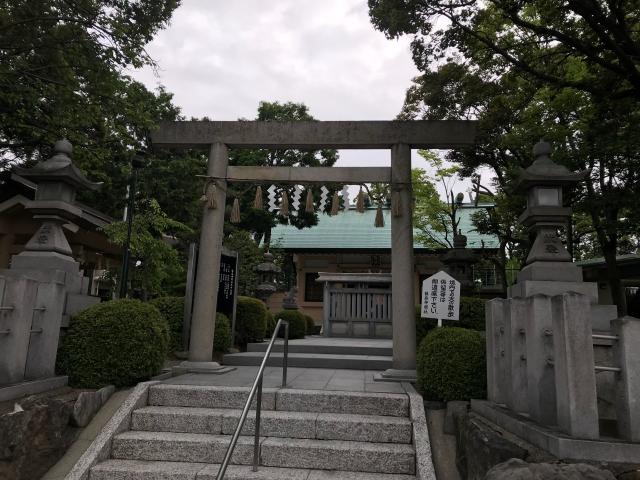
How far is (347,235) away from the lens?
73.2ft

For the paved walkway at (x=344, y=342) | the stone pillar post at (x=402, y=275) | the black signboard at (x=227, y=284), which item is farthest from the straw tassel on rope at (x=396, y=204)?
the black signboard at (x=227, y=284)

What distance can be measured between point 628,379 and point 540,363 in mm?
672

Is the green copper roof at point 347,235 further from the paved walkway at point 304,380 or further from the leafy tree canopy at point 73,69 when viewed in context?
the paved walkway at point 304,380

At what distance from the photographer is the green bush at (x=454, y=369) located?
518 centimetres

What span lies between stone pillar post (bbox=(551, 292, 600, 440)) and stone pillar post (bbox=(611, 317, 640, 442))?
0.66 feet

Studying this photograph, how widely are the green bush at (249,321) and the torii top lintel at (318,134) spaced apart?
450cm

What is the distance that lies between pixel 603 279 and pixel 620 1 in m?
15.8

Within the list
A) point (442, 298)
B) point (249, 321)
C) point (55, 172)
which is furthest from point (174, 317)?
point (442, 298)

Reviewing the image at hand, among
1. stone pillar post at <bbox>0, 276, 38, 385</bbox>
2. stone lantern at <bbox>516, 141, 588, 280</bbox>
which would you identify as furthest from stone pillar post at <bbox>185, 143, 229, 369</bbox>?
stone lantern at <bbox>516, 141, 588, 280</bbox>

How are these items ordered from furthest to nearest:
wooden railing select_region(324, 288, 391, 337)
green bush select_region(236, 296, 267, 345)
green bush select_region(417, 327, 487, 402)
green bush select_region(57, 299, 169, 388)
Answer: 1. wooden railing select_region(324, 288, 391, 337)
2. green bush select_region(236, 296, 267, 345)
3. green bush select_region(57, 299, 169, 388)
4. green bush select_region(417, 327, 487, 402)

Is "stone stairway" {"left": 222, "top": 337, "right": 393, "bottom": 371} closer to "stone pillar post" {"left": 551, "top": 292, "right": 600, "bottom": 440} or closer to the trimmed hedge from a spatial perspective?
the trimmed hedge

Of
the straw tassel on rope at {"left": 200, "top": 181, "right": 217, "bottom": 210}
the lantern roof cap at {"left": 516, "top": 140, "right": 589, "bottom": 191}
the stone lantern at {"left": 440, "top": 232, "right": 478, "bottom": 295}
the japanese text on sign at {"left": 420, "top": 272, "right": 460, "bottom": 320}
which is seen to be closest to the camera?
the lantern roof cap at {"left": 516, "top": 140, "right": 589, "bottom": 191}

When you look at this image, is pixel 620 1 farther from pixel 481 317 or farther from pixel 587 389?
pixel 587 389

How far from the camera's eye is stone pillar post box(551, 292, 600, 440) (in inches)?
124
